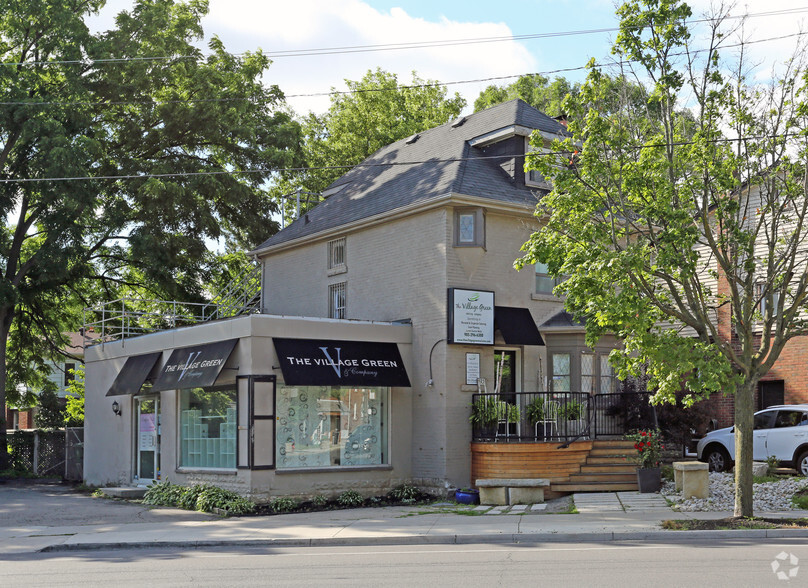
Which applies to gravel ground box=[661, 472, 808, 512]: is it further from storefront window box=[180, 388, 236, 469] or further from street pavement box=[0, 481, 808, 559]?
storefront window box=[180, 388, 236, 469]

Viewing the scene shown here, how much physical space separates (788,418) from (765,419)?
2.02 feet

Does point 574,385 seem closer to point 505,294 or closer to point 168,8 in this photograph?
point 505,294

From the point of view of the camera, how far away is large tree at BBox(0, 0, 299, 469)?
31.0 m

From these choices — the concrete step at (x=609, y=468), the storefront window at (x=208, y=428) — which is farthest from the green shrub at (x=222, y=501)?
the concrete step at (x=609, y=468)

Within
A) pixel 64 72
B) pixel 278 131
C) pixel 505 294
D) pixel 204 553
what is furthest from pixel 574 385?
pixel 64 72

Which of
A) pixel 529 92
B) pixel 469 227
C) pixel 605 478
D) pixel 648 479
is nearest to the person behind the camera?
pixel 648 479

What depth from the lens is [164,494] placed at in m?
21.8

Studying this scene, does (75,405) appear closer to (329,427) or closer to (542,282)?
(329,427)

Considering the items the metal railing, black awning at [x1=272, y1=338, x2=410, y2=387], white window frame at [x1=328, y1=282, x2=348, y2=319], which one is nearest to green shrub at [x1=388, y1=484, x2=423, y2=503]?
black awning at [x1=272, y1=338, x2=410, y2=387]

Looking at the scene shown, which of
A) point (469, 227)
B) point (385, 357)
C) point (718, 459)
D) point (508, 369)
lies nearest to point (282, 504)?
point (385, 357)

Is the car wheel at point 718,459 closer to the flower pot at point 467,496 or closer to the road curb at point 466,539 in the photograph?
the flower pot at point 467,496

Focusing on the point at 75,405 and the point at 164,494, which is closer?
the point at 164,494

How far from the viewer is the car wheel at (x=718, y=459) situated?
23.4 metres

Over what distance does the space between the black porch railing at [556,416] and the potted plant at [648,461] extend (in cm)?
143
